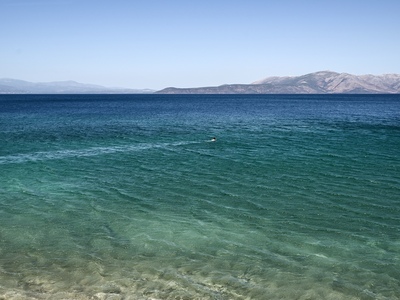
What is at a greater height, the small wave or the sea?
the small wave

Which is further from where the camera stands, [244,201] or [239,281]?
[244,201]

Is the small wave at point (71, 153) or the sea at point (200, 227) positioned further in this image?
the small wave at point (71, 153)

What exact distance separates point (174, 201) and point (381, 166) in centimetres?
2056

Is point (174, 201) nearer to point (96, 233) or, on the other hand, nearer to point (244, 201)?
point (244, 201)

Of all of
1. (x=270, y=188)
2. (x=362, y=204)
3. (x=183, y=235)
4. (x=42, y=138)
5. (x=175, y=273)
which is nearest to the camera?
(x=175, y=273)

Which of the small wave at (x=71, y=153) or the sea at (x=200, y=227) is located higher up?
the small wave at (x=71, y=153)

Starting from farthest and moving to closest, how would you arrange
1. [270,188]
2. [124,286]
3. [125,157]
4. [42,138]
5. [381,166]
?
[42,138]
[125,157]
[381,166]
[270,188]
[124,286]

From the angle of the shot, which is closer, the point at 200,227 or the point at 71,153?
the point at 200,227

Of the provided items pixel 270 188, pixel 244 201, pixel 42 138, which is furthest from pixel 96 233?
pixel 42 138

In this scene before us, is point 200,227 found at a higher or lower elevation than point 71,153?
lower

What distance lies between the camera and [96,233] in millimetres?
17906

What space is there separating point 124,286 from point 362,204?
15.8m

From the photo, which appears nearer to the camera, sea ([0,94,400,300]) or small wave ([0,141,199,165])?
sea ([0,94,400,300])

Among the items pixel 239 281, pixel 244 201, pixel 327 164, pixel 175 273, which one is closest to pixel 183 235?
pixel 175 273
